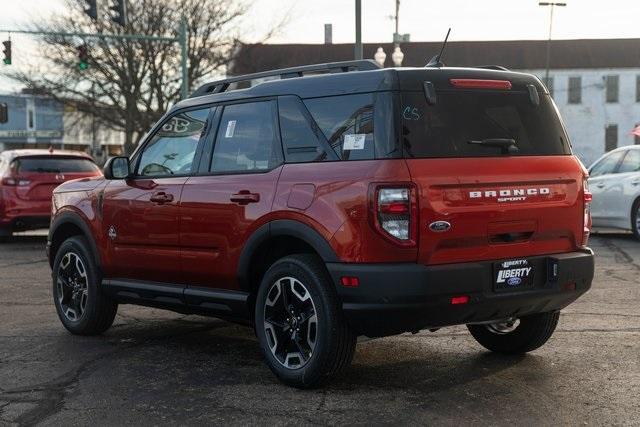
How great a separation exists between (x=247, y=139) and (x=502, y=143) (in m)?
1.61

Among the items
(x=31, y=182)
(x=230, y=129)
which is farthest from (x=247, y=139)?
(x=31, y=182)

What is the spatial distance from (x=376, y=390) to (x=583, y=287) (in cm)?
137

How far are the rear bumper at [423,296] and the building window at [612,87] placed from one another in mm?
62964

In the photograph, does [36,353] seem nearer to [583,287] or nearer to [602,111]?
[583,287]

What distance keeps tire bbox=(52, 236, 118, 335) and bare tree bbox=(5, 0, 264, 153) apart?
28.9 meters

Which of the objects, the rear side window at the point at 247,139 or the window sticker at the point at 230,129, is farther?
the window sticker at the point at 230,129

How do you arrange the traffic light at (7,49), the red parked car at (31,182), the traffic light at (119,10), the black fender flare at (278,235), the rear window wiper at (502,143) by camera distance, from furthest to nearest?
the traffic light at (7,49) < the traffic light at (119,10) < the red parked car at (31,182) < the rear window wiper at (502,143) < the black fender flare at (278,235)

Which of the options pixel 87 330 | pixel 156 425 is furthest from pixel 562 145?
pixel 87 330

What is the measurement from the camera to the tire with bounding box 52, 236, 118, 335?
668 cm

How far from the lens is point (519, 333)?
5762 millimetres

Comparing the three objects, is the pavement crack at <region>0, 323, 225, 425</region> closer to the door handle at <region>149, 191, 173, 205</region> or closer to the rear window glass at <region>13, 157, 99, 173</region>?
the door handle at <region>149, 191, 173, 205</region>

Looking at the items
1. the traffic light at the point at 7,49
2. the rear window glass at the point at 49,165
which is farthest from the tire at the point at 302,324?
the traffic light at the point at 7,49

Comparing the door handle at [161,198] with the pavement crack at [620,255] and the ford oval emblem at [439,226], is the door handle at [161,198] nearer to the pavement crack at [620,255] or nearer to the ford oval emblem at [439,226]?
the ford oval emblem at [439,226]

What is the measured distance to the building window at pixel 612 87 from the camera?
64.0 m
